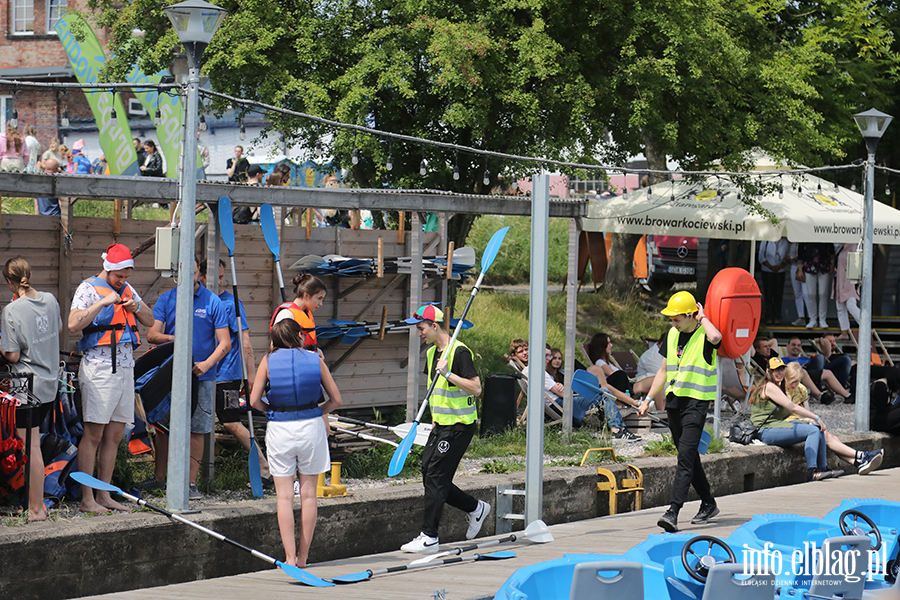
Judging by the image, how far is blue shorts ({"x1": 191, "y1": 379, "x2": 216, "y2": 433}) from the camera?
765 centimetres

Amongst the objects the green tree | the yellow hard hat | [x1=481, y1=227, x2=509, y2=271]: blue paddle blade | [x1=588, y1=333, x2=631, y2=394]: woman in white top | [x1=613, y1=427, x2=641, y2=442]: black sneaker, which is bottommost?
[x1=613, y1=427, x2=641, y2=442]: black sneaker

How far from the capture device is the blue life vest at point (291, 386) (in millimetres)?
6379

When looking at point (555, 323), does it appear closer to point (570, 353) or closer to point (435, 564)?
point (570, 353)

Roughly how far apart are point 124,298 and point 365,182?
8.90m

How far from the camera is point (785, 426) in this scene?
36.1 feet

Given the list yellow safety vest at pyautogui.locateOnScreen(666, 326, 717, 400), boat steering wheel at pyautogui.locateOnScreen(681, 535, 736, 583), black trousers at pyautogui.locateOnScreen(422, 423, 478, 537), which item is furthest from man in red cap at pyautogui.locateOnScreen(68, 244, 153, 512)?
yellow safety vest at pyautogui.locateOnScreen(666, 326, 717, 400)

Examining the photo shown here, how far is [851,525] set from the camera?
659 centimetres

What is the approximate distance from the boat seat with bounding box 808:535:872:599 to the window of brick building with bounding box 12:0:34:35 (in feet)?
116

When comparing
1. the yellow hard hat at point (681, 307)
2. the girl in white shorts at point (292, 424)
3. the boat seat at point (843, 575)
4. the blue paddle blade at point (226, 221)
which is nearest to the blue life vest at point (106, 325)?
the blue paddle blade at point (226, 221)

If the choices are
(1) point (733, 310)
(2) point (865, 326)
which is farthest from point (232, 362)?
(2) point (865, 326)

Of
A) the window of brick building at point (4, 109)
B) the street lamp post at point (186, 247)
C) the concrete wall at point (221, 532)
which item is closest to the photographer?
the concrete wall at point (221, 532)

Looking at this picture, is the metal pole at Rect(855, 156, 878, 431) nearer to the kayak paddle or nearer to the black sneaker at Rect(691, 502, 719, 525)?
the black sneaker at Rect(691, 502, 719, 525)

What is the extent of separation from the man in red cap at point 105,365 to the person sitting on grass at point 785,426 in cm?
650

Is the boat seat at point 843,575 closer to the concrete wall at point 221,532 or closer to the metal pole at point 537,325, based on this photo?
the concrete wall at point 221,532
